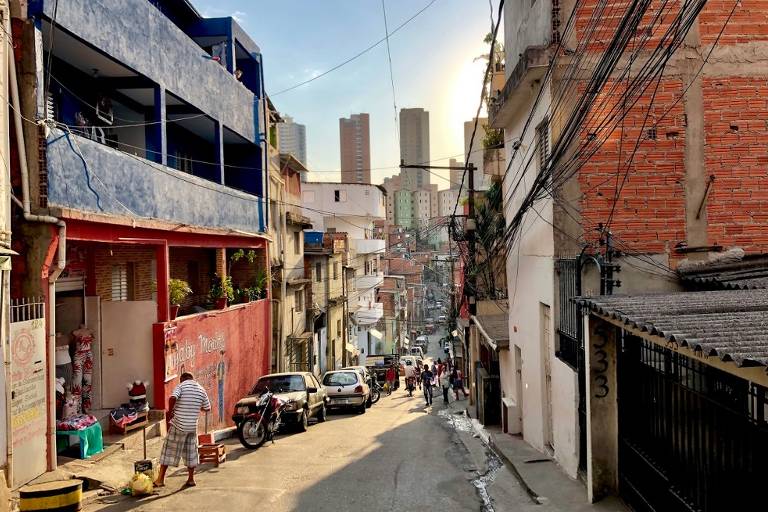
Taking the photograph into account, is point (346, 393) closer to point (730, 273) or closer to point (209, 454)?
point (209, 454)

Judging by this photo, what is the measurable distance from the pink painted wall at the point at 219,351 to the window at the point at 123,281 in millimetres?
1517

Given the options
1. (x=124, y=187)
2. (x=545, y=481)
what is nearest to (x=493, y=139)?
(x=124, y=187)

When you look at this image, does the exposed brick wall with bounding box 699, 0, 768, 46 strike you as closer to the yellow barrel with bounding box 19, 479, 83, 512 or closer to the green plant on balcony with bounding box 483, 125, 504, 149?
the green plant on balcony with bounding box 483, 125, 504, 149

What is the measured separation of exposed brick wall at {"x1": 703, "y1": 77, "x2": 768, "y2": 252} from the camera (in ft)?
35.1

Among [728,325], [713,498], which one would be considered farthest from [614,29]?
[713,498]

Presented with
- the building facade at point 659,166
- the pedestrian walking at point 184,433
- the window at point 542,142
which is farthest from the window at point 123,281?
the window at point 542,142

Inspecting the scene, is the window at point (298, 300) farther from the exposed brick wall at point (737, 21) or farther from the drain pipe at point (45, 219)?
the exposed brick wall at point (737, 21)

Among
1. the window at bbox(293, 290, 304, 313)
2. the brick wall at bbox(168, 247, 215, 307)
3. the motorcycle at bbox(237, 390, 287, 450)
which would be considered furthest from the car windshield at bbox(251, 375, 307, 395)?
the window at bbox(293, 290, 304, 313)

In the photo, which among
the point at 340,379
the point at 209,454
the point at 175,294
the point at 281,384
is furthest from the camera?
the point at 340,379

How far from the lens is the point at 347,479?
959cm

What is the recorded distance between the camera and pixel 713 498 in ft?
18.0

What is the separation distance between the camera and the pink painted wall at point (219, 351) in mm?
13117

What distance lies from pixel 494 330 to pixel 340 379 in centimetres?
516

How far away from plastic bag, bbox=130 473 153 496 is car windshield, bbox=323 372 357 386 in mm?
12451
